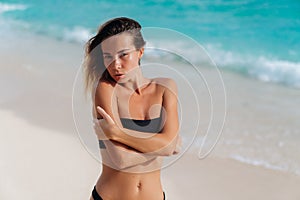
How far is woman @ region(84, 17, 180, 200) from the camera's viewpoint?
3.62ft

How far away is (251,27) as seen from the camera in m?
10.4

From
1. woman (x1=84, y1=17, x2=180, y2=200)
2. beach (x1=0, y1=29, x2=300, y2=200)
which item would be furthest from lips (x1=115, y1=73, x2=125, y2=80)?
beach (x1=0, y1=29, x2=300, y2=200)

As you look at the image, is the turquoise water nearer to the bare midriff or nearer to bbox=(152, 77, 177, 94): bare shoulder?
the bare midriff

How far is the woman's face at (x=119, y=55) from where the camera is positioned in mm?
1107

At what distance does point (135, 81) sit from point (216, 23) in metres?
9.60

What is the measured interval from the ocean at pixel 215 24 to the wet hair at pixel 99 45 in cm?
404

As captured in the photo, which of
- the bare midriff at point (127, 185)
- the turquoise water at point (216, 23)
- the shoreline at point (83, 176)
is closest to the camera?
the bare midriff at point (127, 185)

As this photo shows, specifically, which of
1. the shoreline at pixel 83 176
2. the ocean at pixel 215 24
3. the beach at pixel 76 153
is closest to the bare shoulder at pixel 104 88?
the beach at pixel 76 153

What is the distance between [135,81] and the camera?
113 cm

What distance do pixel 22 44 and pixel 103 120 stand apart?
23.9 ft

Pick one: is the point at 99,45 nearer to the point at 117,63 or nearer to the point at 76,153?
Result: the point at 117,63

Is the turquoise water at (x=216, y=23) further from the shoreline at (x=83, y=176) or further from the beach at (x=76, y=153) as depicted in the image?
the shoreline at (x=83, y=176)


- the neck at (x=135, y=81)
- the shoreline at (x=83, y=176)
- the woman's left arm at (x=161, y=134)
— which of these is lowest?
the shoreline at (x=83, y=176)

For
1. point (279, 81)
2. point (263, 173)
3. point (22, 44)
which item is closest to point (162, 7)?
point (22, 44)
